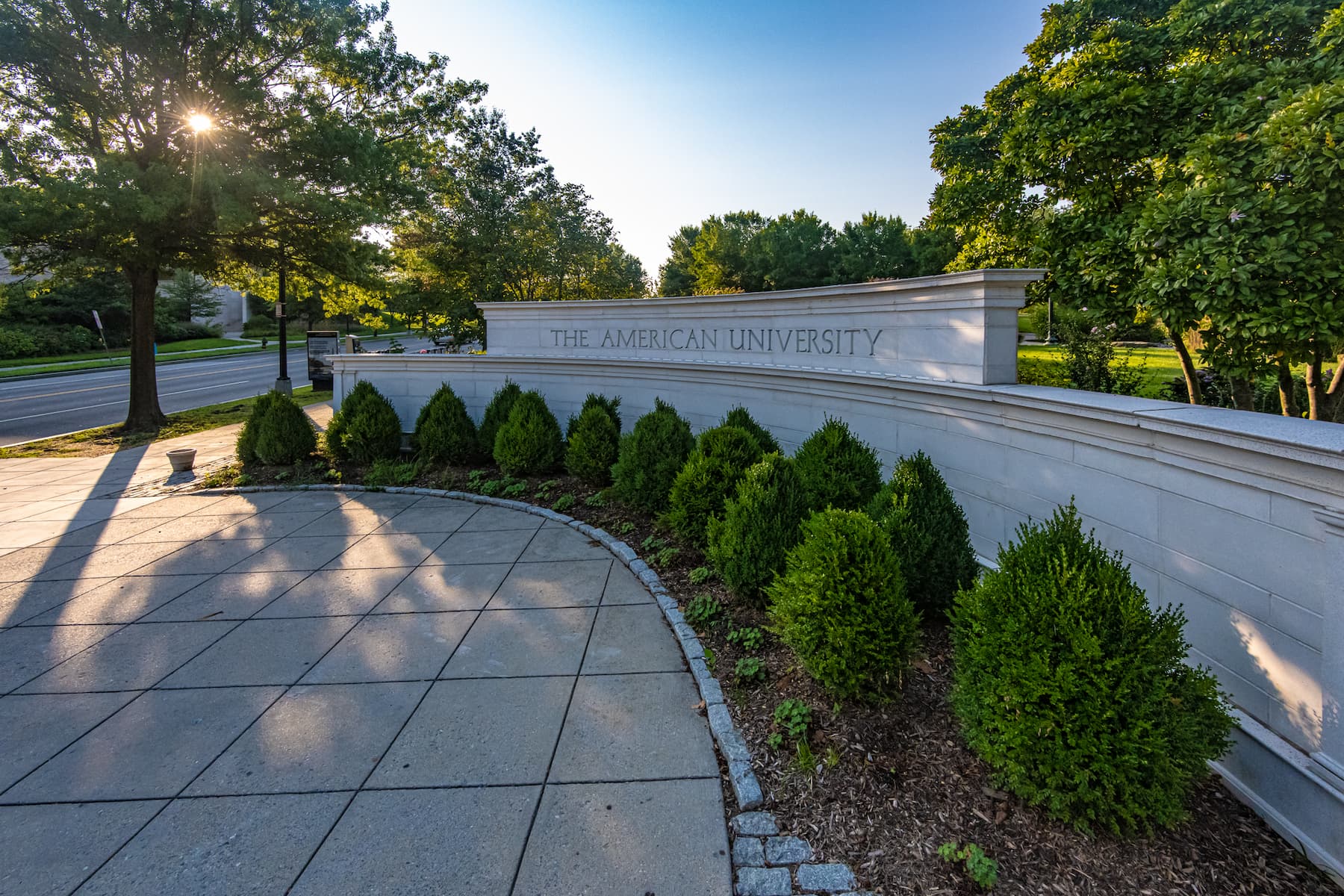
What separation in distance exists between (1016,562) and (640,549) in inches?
154

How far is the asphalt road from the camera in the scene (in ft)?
55.7

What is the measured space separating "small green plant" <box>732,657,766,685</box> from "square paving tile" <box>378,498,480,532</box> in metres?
4.31

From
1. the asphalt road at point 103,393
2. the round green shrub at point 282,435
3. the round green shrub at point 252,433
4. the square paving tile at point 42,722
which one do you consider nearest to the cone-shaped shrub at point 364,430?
the round green shrub at point 282,435

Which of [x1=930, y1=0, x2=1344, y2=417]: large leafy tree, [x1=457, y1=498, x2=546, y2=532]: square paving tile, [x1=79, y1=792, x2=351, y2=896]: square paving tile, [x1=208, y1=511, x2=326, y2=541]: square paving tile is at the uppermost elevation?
[x1=930, y1=0, x2=1344, y2=417]: large leafy tree

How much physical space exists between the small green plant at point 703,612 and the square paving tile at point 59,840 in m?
3.09

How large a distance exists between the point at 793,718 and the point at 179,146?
685 inches

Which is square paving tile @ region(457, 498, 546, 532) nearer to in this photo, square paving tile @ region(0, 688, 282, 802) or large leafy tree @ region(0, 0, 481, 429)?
square paving tile @ region(0, 688, 282, 802)

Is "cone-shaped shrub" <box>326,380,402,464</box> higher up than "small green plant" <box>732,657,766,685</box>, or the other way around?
"cone-shaped shrub" <box>326,380,402,464</box>

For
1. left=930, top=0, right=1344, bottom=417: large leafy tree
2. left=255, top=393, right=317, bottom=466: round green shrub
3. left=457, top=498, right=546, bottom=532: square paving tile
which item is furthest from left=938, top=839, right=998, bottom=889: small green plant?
left=255, top=393, right=317, bottom=466: round green shrub

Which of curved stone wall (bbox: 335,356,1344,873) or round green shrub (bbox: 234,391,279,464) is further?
round green shrub (bbox: 234,391,279,464)

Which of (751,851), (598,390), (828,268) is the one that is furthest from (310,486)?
(828,268)

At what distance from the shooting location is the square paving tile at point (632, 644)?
435 cm


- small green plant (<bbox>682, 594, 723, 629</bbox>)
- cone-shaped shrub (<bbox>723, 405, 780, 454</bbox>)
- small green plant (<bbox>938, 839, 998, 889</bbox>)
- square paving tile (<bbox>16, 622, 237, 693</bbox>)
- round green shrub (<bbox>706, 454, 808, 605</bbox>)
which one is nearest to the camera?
small green plant (<bbox>938, 839, 998, 889</bbox>)

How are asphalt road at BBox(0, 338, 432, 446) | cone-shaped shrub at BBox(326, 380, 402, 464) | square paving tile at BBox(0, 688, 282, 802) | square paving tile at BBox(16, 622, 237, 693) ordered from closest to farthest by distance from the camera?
square paving tile at BBox(0, 688, 282, 802)
square paving tile at BBox(16, 622, 237, 693)
cone-shaped shrub at BBox(326, 380, 402, 464)
asphalt road at BBox(0, 338, 432, 446)
